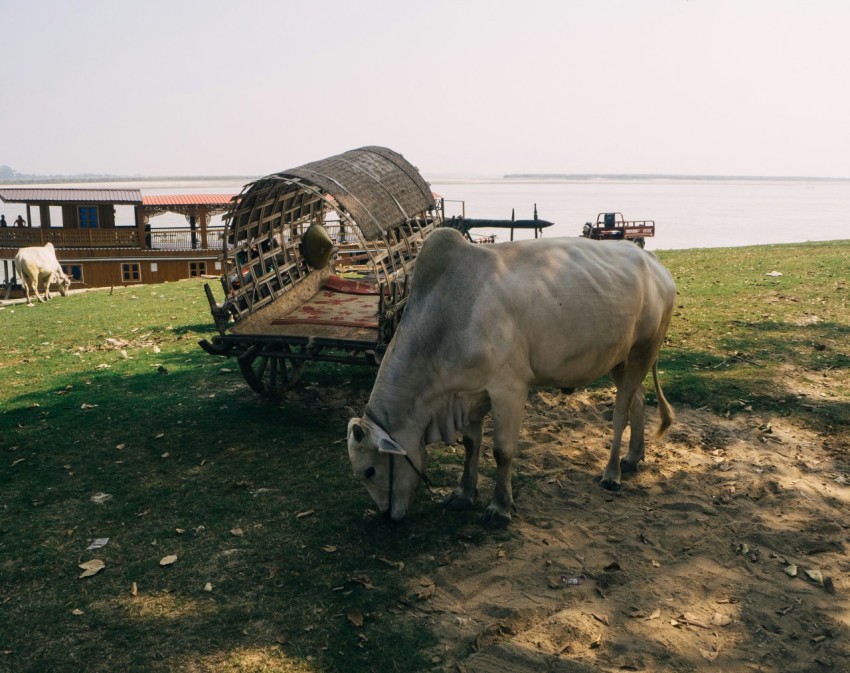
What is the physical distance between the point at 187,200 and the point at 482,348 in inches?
1189

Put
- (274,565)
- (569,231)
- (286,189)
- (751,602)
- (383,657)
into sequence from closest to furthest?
1. (383,657)
2. (751,602)
3. (274,565)
4. (286,189)
5. (569,231)

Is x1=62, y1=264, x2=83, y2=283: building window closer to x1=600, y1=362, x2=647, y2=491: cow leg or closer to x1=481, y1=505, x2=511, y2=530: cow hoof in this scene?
x1=600, y1=362, x2=647, y2=491: cow leg

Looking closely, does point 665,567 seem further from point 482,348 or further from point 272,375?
point 272,375

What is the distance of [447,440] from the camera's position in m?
6.37

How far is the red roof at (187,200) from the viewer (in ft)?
107

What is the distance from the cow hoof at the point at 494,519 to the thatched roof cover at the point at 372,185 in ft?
10.2

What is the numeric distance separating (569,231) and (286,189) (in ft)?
113

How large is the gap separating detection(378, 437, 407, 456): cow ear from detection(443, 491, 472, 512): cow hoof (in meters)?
0.97

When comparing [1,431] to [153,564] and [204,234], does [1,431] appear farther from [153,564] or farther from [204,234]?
[204,234]

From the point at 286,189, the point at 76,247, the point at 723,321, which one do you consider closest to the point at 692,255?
the point at 723,321

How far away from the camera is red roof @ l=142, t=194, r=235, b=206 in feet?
107

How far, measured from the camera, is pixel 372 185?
8.73 metres

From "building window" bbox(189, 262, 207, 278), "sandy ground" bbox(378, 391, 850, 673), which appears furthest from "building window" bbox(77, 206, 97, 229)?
"sandy ground" bbox(378, 391, 850, 673)

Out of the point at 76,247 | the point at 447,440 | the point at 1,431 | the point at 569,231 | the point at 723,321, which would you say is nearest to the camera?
the point at 447,440
